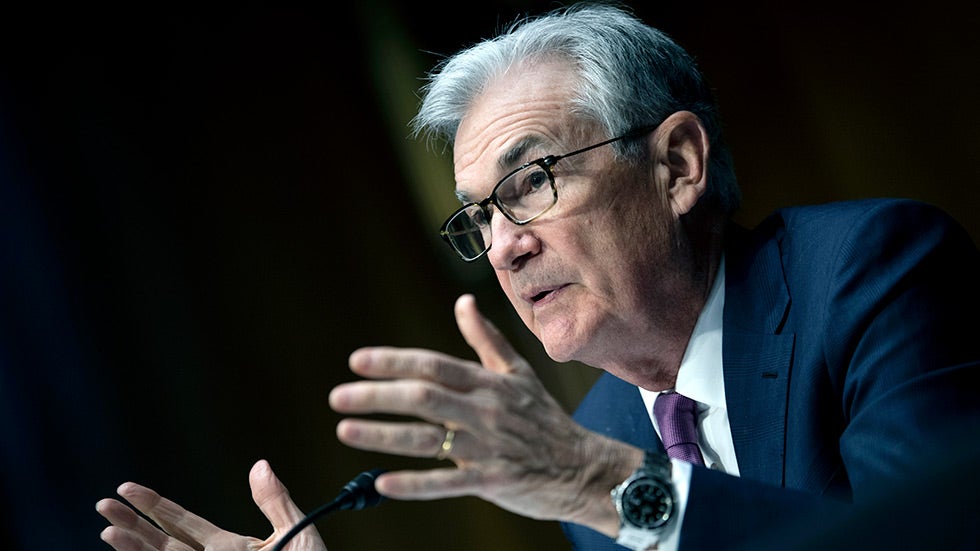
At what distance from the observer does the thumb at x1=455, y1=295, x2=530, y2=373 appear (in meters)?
1.05

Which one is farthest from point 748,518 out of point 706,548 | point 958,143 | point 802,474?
point 958,143

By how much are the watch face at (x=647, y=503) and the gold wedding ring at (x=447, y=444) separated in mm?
227

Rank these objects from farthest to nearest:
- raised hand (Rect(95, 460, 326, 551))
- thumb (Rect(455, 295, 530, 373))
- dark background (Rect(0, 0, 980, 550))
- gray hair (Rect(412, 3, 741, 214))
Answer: dark background (Rect(0, 0, 980, 550))
gray hair (Rect(412, 3, 741, 214))
raised hand (Rect(95, 460, 326, 551))
thumb (Rect(455, 295, 530, 373))

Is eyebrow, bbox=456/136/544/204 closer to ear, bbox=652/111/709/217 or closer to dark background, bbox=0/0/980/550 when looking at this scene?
ear, bbox=652/111/709/217

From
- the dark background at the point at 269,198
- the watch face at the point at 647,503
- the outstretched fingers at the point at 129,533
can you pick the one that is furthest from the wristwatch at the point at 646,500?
the dark background at the point at 269,198

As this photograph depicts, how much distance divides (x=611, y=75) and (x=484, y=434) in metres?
0.93

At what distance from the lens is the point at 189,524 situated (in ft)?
5.42

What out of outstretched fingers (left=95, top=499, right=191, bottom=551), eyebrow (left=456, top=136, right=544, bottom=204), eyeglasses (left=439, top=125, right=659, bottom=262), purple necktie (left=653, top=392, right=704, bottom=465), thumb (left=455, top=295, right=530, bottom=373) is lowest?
purple necktie (left=653, top=392, right=704, bottom=465)

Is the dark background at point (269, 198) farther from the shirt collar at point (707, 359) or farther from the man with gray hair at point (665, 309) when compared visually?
the shirt collar at point (707, 359)

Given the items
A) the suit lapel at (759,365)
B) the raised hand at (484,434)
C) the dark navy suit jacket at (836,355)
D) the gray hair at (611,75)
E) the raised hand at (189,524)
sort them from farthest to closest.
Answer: the gray hair at (611,75) < the raised hand at (189,524) < the suit lapel at (759,365) < the dark navy suit jacket at (836,355) < the raised hand at (484,434)

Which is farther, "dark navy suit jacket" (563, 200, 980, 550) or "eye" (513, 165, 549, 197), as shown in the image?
"eye" (513, 165, 549, 197)

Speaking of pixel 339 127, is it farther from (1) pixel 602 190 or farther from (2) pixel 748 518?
(2) pixel 748 518

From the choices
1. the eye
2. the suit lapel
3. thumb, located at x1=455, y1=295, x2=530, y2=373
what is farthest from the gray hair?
thumb, located at x1=455, y1=295, x2=530, y2=373

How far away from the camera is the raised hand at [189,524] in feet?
5.29
